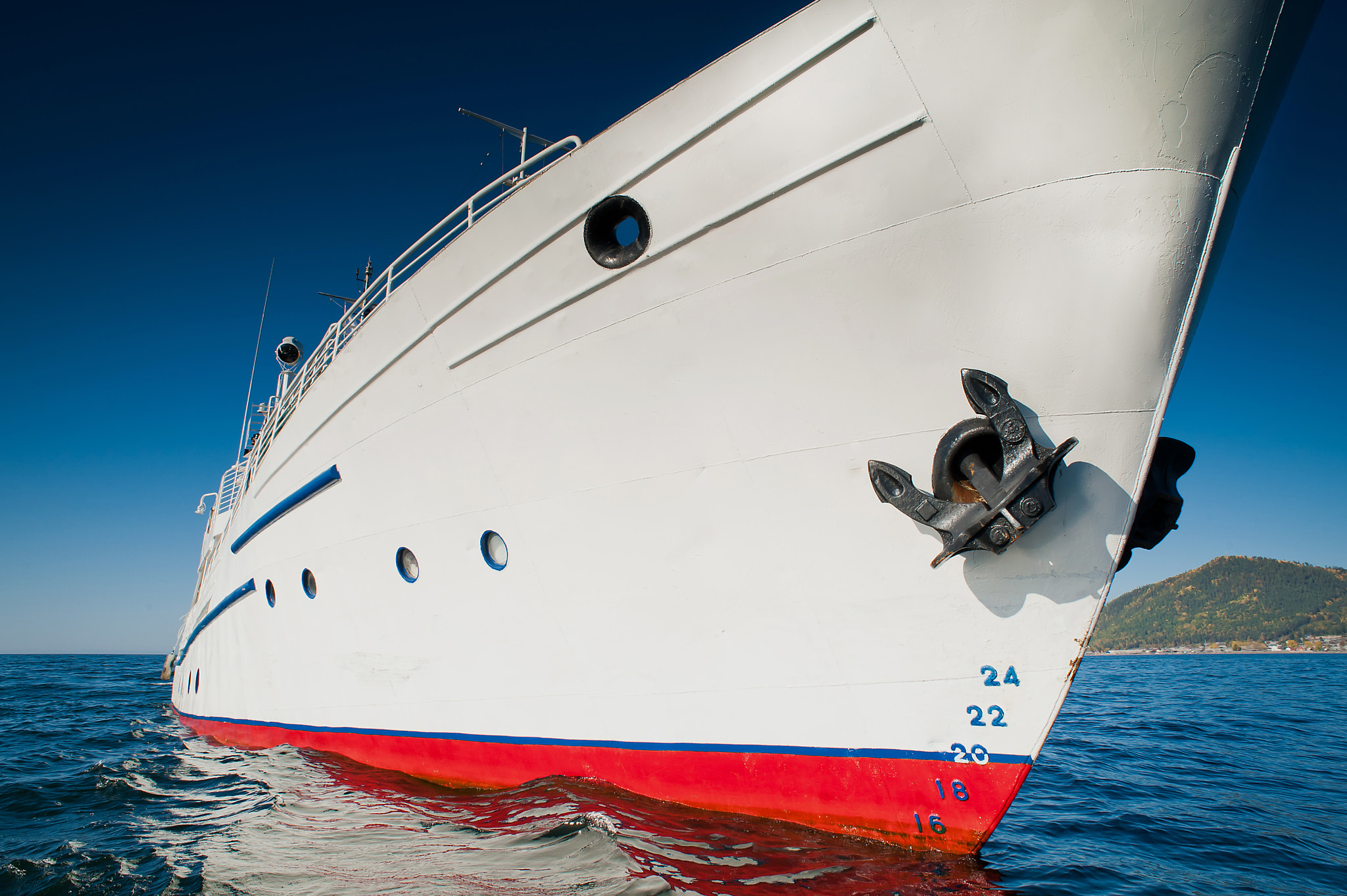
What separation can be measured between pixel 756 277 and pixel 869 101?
89 centimetres

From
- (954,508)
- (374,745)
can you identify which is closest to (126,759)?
(374,745)

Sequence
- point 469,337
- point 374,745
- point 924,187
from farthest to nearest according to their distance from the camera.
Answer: point 374,745
point 469,337
point 924,187

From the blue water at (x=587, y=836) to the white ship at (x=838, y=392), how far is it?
0.34 metres

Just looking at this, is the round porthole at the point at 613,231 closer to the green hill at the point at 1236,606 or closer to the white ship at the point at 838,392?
the white ship at the point at 838,392

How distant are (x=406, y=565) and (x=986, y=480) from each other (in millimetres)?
4112

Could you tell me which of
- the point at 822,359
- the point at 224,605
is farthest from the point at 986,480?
the point at 224,605

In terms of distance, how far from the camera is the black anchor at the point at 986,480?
2.58 m

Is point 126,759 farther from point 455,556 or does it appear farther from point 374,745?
point 455,556

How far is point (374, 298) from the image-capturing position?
5.39 metres

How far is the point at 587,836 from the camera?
3.25m

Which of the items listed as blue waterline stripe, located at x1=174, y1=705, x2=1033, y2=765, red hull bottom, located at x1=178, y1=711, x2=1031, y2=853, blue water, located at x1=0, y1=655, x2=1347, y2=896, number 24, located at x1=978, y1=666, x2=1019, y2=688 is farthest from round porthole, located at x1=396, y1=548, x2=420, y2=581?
number 24, located at x1=978, y1=666, x2=1019, y2=688

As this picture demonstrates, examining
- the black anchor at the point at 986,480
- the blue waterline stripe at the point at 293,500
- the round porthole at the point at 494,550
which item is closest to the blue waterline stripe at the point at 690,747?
the black anchor at the point at 986,480

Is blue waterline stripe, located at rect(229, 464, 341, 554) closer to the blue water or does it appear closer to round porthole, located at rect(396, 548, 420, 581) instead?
round porthole, located at rect(396, 548, 420, 581)

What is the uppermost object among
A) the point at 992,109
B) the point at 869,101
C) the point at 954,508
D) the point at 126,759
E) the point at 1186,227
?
the point at 869,101
